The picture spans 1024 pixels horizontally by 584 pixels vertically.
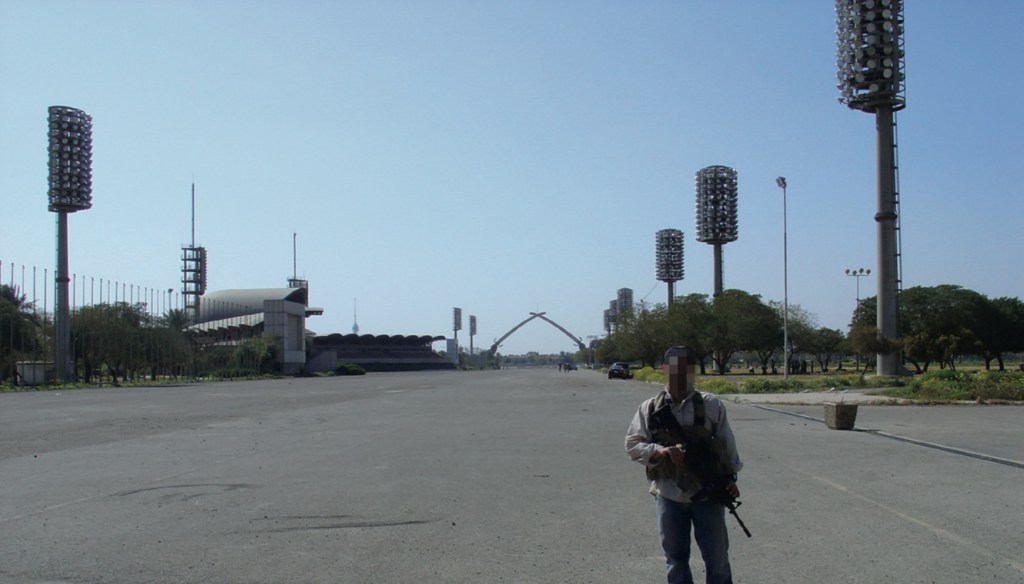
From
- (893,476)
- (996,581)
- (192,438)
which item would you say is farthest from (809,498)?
(192,438)

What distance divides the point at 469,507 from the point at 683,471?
195 inches

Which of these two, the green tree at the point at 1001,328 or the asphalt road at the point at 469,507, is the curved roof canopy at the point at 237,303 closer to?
the green tree at the point at 1001,328

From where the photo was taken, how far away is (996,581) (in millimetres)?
6562

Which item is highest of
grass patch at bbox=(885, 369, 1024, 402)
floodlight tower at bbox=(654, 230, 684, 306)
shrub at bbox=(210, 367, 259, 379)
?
floodlight tower at bbox=(654, 230, 684, 306)

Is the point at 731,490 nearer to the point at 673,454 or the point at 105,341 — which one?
the point at 673,454

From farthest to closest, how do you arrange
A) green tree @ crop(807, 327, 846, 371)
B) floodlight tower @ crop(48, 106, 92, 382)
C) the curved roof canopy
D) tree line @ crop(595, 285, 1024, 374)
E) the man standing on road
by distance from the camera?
1. the curved roof canopy
2. green tree @ crop(807, 327, 846, 371)
3. tree line @ crop(595, 285, 1024, 374)
4. floodlight tower @ crop(48, 106, 92, 382)
5. the man standing on road

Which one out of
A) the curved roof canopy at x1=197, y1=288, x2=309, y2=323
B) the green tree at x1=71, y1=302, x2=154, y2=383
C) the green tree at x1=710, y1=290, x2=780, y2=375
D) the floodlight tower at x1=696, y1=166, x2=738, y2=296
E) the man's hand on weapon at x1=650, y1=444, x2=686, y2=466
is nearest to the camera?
the man's hand on weapon at x1=650, y1=444, x2=686, y2=466

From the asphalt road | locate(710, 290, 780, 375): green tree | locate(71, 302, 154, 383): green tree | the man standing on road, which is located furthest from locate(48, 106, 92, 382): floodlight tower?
the man standing on road

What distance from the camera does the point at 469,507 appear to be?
9719mm

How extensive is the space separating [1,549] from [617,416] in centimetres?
1866

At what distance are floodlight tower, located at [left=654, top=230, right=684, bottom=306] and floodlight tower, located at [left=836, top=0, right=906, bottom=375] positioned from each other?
3705 inches

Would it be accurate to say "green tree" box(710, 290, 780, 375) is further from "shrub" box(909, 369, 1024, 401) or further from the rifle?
the rifle

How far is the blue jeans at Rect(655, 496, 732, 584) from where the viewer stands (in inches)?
208

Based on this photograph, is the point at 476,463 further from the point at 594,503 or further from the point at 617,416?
the point at 617,416
